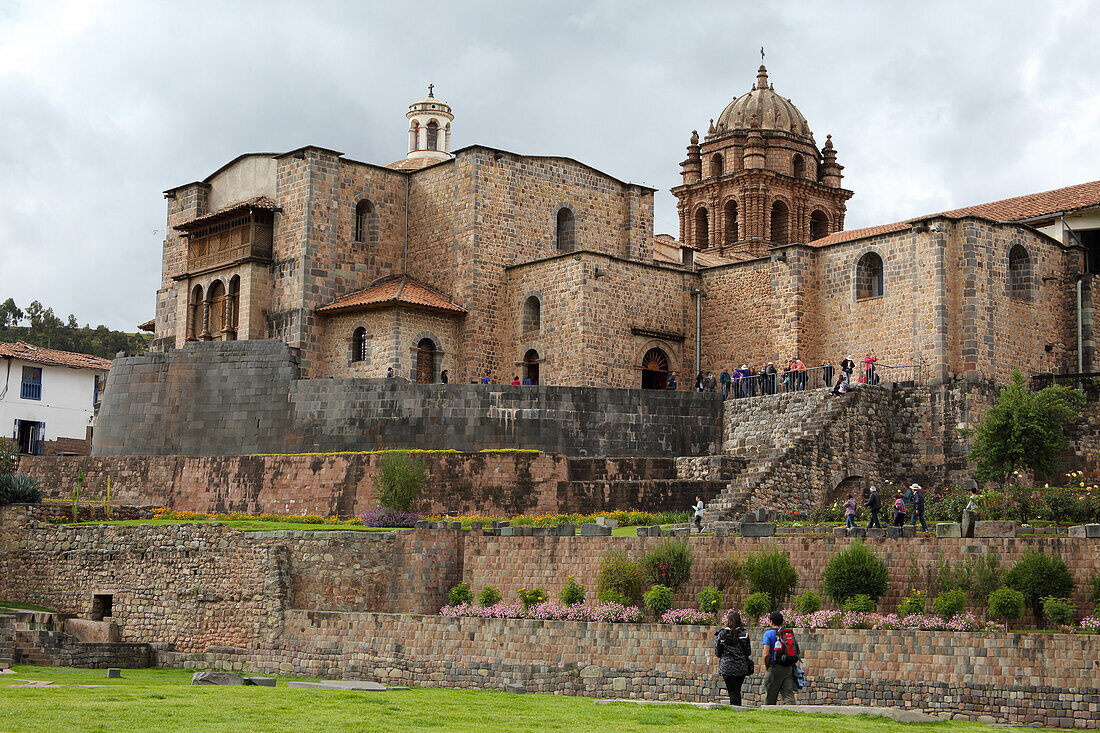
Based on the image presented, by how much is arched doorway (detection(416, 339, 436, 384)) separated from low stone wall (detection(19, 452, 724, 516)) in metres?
7.58

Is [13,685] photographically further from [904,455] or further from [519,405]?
[904,455]

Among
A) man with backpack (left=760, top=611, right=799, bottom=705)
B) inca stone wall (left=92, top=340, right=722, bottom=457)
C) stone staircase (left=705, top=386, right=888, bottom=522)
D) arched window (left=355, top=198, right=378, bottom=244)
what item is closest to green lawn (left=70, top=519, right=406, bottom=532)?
inca stone wall (left=92, top=340, right=722, bottom=457)

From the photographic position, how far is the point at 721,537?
79.4 feet

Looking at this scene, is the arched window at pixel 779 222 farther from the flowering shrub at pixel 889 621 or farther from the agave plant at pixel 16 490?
the flowering shrub at pixel 889 621

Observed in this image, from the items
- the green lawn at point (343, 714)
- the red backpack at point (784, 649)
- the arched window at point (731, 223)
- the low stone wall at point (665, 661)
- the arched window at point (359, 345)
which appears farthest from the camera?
the arched window at point (731, 223)

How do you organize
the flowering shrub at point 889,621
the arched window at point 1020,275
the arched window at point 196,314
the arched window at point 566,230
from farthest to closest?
the arched window at point 196,314 < the arched window at point 566,230 < the arched window at point 1020,275 < the flowering shrub at point 889,621

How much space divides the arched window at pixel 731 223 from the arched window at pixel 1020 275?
2246 centimetres

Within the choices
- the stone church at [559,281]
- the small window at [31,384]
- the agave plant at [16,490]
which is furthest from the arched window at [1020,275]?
the small window at [31,384]

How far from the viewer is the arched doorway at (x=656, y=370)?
42.7 m

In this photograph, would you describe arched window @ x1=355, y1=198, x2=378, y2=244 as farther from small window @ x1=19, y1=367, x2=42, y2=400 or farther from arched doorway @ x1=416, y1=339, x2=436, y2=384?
small window @ x1=19, y1=367, x2=42, y2=400

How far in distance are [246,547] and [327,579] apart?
190 cm

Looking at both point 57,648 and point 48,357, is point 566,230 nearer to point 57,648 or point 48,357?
point 48,357

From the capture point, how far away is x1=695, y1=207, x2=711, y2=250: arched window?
60719 millimetres

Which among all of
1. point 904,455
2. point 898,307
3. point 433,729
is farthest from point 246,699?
point 898,307
